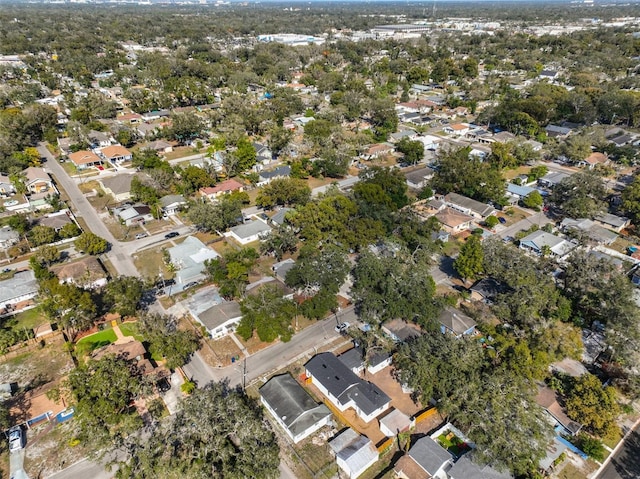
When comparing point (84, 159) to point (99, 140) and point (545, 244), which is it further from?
point (545, 244)

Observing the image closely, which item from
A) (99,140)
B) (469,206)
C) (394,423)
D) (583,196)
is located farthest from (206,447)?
(99,140)

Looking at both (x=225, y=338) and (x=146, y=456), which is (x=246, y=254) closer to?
(x=225, y=338)

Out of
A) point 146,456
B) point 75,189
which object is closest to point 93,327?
point 146,456

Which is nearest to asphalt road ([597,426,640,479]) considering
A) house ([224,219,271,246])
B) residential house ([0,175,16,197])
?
house ([224,219,271,246])

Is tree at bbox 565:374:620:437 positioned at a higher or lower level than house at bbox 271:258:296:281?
higher

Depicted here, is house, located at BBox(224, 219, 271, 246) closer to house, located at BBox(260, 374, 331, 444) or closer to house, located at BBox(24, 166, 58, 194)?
house, located at BBox(260, 374, 331, 444)

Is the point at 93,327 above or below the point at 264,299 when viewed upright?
below

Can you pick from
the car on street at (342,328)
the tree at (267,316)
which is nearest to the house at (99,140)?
the tree at (267,316)
